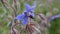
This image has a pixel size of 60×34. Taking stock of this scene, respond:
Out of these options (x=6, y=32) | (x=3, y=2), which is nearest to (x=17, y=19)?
(x=3, y=2)

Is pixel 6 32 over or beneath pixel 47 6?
beneath

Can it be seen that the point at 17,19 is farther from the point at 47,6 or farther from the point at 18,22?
the point at 47,6

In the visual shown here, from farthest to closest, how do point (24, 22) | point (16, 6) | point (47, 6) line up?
1. point (47, 6)
2. point (16, 6)
3. point (24, 22)

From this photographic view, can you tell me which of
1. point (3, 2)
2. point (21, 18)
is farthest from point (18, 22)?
point (3, 2)

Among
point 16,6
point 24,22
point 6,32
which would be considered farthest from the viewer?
point 6,32

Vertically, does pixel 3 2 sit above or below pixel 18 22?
above

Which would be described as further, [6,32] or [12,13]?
[6,32]

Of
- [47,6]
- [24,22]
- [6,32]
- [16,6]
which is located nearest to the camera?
[24,22]

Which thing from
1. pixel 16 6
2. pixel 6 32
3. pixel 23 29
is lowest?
pixel 6 32

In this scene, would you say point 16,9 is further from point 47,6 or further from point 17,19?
point 47,6
